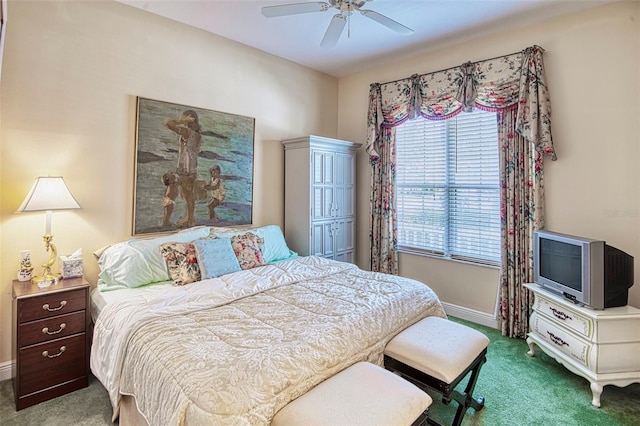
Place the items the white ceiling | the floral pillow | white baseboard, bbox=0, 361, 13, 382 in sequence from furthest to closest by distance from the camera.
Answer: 1. the white ceiling
2. the floral pillow
3. white baseboard, bbox=0, 361, 13, 382

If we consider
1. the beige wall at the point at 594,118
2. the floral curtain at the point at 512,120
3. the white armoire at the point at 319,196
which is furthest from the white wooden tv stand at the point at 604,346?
the white armoire at the point at 319,196

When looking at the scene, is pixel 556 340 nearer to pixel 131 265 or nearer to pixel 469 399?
pixel 469 399

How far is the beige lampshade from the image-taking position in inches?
87.4

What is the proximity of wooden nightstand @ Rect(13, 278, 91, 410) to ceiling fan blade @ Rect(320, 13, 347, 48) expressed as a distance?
2528 mm

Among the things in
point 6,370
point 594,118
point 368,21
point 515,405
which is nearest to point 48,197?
point 6,370

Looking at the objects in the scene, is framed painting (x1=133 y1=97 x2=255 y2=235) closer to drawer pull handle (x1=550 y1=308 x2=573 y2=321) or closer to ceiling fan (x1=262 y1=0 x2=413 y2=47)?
ceiling fan (x1=262 y1=0 x2=413 y2=47)

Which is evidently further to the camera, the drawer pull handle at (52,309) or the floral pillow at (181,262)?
the floral pillow at (181,262)

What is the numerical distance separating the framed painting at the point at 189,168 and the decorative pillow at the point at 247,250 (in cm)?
46

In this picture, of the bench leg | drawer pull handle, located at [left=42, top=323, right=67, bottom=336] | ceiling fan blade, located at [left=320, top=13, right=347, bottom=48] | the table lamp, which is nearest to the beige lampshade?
the table lamp

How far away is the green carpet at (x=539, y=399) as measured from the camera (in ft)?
6.74

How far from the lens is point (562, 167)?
9.78ft

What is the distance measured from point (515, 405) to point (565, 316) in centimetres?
82

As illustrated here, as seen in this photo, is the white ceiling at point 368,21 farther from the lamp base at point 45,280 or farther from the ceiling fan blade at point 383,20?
the lamp base at point 45,280

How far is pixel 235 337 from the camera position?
1663mm
